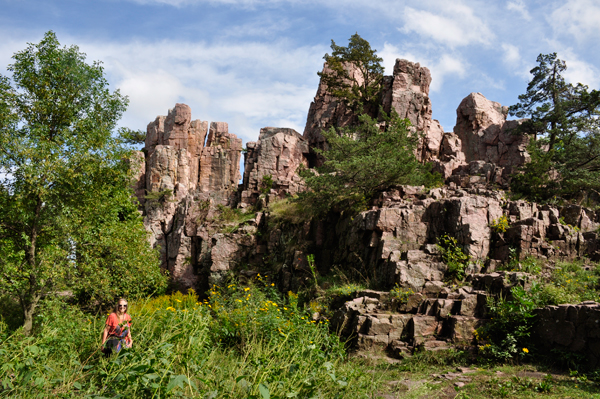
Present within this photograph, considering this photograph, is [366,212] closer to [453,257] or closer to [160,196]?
[453,257]

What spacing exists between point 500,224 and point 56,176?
12.6 metres

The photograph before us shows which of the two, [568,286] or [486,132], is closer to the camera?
[568,286]

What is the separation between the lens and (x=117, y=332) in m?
6.06

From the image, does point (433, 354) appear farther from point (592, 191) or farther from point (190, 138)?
point (190, 138)

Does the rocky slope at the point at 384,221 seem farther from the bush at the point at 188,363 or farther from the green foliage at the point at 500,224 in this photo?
the bush at the point at 188,363

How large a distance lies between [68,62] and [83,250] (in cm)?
546

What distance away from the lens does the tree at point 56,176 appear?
34.1 feet

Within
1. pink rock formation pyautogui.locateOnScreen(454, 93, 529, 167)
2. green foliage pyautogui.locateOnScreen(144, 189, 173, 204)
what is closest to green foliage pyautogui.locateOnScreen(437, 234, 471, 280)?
pink rock formation pyautogui.locateOnScreen(454, 93, 529, 167)

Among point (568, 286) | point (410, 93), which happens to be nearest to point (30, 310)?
point (568, 286)

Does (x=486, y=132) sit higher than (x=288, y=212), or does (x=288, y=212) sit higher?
(x=486, y=132)

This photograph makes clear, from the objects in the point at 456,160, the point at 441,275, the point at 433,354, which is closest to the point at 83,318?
the point at 433,354

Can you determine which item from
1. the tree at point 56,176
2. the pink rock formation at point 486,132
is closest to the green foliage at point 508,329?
the tree at point 56,176

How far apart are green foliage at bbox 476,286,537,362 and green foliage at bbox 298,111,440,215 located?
299 inches

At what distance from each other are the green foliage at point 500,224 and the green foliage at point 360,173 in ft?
14.6
